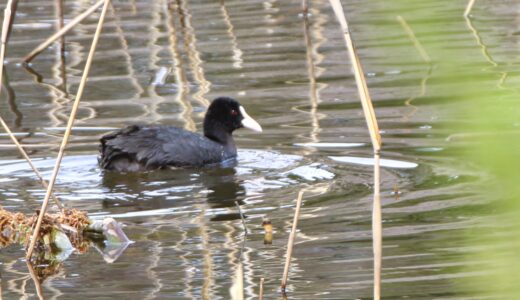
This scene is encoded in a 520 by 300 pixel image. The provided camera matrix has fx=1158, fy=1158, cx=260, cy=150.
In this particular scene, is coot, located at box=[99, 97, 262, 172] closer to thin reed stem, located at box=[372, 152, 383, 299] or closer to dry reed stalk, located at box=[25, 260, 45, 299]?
dry reed stalk, located at box=[25, 260, 45, 299]

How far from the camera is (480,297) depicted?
13.5 feet

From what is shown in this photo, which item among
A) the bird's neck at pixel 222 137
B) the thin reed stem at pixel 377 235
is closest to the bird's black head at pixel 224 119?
the bird's neck at pixel 222 137

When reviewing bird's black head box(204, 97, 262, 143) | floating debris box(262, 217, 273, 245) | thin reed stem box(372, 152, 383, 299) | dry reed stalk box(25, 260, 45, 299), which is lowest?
bird's black head box(204, 97, 262, 143)

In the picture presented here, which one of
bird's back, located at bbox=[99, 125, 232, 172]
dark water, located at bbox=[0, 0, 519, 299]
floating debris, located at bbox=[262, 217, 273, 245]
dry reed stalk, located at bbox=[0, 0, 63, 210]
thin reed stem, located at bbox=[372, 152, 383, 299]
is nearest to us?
thin reed stem, located at bbox=[372, 152, 383, 299]

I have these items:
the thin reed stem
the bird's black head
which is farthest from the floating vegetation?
the bird's black head

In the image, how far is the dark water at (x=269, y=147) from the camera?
4566 mm

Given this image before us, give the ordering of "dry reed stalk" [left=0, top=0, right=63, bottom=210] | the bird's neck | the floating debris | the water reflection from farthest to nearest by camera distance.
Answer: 1. the bird's neck
2. the water reflection
3. the floating debris
4. "dry reed stalk" [left=0, top=0, right=63, bottom=210]

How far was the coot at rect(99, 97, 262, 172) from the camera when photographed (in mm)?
7973

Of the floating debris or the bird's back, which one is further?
the bird's back

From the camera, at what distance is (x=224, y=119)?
8.88 meters

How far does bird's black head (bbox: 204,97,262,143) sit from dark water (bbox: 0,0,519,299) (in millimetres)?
210

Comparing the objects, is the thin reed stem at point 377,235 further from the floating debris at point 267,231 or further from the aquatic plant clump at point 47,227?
the aquatic plant clump at point 47,227

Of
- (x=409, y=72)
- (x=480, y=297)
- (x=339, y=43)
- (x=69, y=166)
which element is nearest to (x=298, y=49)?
(x=339, y=43)

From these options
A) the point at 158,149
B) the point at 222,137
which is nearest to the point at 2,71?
the point at 158,149
